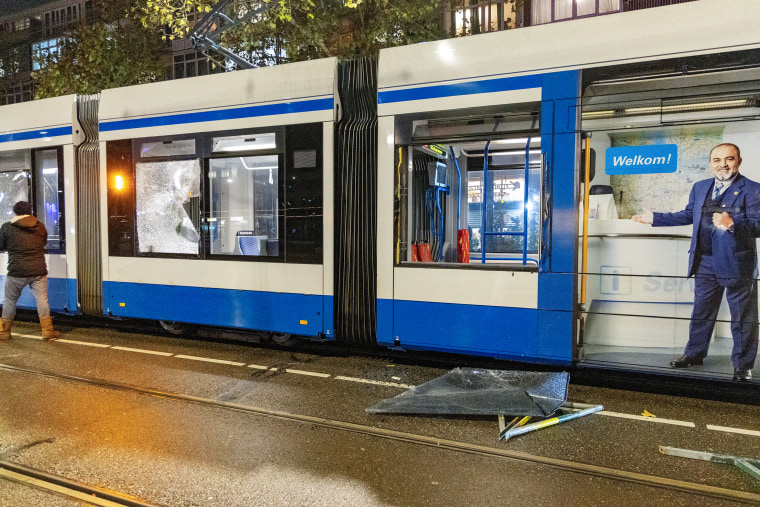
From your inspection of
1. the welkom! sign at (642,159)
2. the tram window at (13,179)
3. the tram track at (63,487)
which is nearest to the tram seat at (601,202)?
the welkom! sign at (642,159)

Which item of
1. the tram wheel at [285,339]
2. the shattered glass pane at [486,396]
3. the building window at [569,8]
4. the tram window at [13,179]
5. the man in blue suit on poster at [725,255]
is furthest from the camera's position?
the building window at [569,8]

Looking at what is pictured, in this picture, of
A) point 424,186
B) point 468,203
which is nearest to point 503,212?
point 468,203

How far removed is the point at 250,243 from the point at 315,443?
3.37 metres

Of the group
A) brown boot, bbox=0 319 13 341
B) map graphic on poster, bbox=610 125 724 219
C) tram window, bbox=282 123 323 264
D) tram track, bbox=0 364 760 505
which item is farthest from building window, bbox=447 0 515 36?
tram track, bbox=0 364 760 505

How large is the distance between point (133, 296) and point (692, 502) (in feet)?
23.0

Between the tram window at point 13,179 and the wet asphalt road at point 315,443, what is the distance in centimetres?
372

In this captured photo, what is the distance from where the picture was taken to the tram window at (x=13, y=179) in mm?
8516

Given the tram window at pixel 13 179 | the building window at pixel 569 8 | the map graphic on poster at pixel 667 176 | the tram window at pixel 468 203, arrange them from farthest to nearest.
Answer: the building window at pixel 569 8 → the tram window at pixel 13 179 → the tram window at pixel 468 203 → the map graphic on poster at pixel 667 176

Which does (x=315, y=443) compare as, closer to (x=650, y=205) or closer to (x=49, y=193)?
(x=650, y=205)

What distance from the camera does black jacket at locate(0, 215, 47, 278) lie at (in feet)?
25.3

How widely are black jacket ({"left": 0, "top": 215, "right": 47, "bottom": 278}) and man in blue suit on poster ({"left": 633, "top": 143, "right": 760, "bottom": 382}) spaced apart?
8.28m

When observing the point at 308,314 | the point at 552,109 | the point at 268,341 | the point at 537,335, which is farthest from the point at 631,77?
the point at 268,341

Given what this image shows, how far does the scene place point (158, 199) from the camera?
7.43 metres

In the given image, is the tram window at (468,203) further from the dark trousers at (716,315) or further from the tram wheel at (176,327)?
the tram wheel at (176,327)
